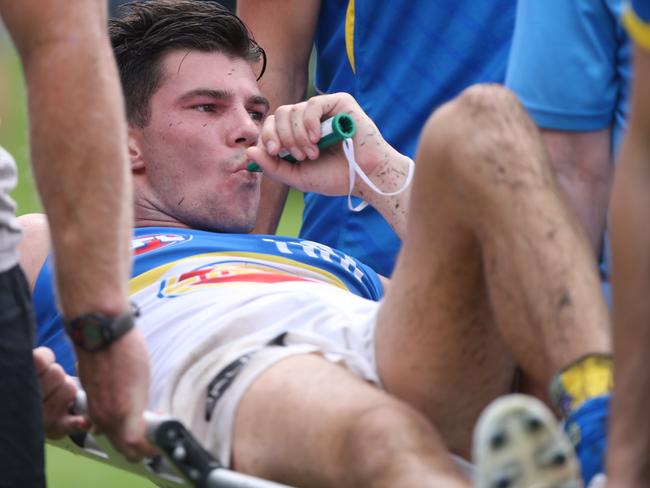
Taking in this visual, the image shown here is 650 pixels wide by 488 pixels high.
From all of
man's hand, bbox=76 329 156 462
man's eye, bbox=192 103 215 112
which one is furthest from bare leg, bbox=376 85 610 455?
man's eye, bbox=192 103 215 112

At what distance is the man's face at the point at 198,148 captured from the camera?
3604 millimetres

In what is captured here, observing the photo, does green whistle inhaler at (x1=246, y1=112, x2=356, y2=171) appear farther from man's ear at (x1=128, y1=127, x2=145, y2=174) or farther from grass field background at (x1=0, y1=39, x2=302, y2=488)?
grass field background at (x1=0, y1=39, x2=302, y2=488)

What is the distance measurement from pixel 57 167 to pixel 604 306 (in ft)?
3.10

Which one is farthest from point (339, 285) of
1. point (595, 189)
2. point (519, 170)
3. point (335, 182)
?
point (519, 170)

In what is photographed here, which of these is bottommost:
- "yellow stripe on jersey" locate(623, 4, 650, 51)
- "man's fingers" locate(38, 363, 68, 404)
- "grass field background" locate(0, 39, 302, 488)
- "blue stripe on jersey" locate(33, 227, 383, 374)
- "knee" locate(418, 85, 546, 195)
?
"grass field background" locate(0, 39, 302, 488)

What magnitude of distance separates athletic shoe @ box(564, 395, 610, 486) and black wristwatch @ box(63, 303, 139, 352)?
2.61 ft

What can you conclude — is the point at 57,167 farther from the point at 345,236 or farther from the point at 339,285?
the point at 345,236

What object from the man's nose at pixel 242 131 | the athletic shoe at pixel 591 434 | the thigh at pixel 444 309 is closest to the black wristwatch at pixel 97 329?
the thigh at pixel 444 309

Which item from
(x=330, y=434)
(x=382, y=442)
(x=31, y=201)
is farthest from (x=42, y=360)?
(x=31, y=201)

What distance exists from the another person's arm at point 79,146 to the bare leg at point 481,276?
53cm

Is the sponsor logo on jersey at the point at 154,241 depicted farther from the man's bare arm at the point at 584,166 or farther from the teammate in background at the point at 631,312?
the teammate in background at the point at 631,312

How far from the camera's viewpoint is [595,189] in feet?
8.66

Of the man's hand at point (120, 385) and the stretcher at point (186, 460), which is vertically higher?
the man's hand at point (120, 385)

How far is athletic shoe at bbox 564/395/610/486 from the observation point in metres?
1.98
